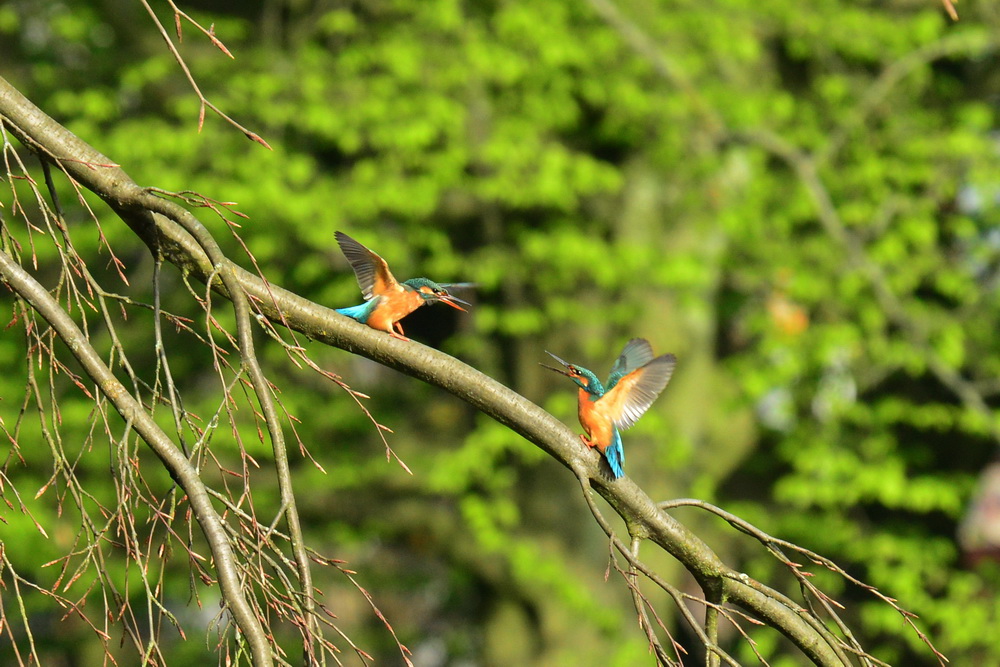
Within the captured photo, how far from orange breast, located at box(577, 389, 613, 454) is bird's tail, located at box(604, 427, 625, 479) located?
0.01 meters

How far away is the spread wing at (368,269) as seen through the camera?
7.95ft

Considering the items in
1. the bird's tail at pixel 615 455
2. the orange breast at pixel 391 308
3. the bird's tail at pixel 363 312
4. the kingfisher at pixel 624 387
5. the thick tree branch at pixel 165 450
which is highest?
the kingfisher at pixel 624 387

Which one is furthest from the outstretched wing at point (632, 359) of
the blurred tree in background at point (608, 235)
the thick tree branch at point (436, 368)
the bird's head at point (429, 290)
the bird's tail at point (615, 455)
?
the blurred tree in background at point (608, 235)

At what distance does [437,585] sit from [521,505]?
10.2 feet

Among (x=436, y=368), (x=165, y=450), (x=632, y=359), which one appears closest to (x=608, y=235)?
Answer: (x=632, y=359)

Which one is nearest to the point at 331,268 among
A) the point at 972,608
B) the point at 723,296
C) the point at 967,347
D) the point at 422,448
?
the point at 422,448

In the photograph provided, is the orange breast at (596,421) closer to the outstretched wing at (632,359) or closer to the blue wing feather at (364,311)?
the outstretched wing at (632,359)

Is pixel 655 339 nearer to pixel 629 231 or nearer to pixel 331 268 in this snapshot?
pixel 629 231

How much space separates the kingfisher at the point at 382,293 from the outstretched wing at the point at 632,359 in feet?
1.27

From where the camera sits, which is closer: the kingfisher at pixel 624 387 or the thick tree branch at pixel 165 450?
the thick tree branch at pixel 165 450

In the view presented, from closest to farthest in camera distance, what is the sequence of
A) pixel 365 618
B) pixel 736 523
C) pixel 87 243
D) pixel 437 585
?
pixel 736 523
pixel 87 243
pixel 437 585
pixel 365 618

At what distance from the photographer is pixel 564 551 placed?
7945mm

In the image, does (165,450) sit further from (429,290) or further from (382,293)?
(429,290)

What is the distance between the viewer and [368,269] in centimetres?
248
